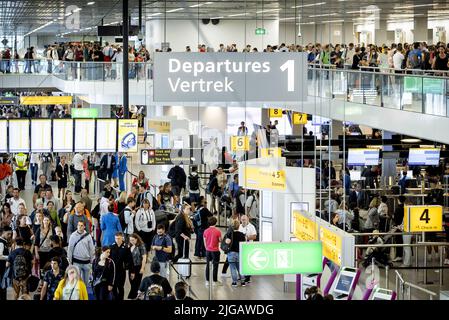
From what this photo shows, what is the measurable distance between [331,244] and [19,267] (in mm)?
4641

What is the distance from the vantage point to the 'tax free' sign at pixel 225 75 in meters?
15.5

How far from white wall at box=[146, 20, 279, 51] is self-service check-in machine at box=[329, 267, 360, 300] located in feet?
100

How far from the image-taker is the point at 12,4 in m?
42.7

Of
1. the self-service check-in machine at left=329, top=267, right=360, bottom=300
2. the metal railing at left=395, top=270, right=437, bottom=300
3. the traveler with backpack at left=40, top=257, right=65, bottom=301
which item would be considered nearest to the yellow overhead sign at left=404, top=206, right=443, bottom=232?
the metal railing at left=395, top=270, right=437, bottom=300

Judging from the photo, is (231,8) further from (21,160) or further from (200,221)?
(200,221)

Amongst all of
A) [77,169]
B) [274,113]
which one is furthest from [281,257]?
[274,113]

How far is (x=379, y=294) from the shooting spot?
1375 centimetres

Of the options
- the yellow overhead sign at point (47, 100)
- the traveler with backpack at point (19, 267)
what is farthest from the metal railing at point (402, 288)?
the yellow overhead sign at point (47, 100)

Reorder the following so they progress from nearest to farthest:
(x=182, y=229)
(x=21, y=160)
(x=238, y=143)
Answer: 1. (x=182, y=229)
2. (x=21, y=160)
3. (x=238, y=143)

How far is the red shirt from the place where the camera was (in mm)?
18281

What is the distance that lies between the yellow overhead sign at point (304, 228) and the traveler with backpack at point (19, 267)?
14.6 feet

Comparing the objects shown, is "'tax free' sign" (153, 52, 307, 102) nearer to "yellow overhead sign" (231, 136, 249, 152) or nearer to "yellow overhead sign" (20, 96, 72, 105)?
"yellow overhead sign" (231, 136, 249, 152)
